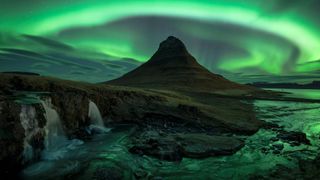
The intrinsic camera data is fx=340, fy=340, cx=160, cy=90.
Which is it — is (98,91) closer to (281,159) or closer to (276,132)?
(276,132)

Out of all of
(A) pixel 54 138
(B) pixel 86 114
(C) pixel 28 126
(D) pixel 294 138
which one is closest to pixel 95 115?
(B) pixel 86 114

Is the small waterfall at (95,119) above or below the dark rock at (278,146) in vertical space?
above

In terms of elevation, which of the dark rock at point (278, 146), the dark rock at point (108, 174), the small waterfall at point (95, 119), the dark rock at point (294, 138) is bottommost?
the dark rock at point (108, 174)

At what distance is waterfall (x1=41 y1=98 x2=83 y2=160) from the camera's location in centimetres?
2272

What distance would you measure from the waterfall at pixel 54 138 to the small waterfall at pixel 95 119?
5.29m

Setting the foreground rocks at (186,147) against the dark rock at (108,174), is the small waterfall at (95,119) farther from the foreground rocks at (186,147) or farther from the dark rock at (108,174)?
the dark rock at (108,174)

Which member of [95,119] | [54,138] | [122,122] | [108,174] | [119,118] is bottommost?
[108,174]

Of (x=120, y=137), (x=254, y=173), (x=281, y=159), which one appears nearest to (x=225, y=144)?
(x=281, y=159)

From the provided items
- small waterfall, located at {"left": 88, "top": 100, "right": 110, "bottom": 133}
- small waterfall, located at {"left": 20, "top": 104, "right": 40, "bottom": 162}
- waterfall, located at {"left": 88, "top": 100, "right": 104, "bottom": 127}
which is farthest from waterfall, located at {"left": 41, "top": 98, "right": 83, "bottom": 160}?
waterfall, located at {"left": 88, "top": 100, "right": 104, "bottom": 127}

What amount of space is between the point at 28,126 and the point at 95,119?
12.5 m

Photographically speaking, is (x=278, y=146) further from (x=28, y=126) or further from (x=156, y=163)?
(x=28, y=126)

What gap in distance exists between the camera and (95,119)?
113 ft

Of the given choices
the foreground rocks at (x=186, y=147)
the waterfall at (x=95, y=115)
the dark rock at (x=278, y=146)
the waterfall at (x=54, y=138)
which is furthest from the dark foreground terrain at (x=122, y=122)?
the dark rock at (x=278, y=146)

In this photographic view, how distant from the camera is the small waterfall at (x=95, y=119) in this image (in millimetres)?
32631
